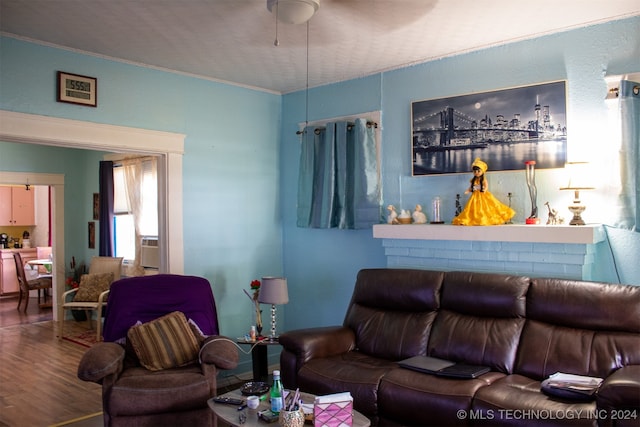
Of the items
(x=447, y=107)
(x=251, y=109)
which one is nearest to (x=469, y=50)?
(x=447, y=107)

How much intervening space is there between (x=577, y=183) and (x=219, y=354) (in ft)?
8.07

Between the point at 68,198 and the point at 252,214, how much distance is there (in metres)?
3.94

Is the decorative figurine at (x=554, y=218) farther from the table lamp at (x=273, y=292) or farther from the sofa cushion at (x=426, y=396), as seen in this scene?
the table lamp at (x=273, y=292)

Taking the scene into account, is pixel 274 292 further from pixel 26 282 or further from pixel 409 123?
pixel 26 282

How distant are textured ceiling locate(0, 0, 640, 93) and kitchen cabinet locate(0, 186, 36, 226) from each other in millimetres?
6673

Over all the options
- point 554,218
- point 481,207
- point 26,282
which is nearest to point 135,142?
point 481,207

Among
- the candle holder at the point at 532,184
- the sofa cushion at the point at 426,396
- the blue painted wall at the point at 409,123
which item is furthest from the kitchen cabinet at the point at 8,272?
the candle holder at the point at 532,184

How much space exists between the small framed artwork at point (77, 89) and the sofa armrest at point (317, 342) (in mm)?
2197

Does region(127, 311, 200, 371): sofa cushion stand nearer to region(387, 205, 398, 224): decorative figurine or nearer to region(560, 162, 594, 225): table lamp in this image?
region(387, 205, 398, 224): decorative figurine

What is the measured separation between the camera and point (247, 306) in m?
4.99

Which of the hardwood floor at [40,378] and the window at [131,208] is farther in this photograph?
the window at [131,208]

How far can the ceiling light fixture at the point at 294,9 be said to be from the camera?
9.48 feet

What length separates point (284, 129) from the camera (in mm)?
5281

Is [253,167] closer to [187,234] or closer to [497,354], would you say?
[187,234]
